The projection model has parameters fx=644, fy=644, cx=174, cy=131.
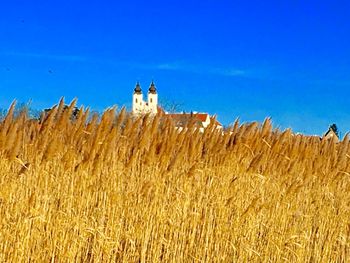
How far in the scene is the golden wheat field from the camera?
15.0ft

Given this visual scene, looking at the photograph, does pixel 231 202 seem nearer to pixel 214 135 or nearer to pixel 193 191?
pixel 193 191

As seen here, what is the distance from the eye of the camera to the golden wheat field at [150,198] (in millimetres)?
4574

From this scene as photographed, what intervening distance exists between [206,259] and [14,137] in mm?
1794

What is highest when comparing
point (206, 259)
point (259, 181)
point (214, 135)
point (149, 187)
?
point (214, 135)

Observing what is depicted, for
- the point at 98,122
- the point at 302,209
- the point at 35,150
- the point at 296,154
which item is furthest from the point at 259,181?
the point at 35,150

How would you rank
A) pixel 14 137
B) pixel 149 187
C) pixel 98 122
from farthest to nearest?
pixel 98 122
pixel 149 187
pixel 14 137

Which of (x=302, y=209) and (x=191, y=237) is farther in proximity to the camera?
(x=302, y=209)

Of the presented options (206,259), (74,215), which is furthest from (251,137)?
(74,215)

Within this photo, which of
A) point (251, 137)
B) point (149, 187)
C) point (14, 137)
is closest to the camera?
point (14, 137)

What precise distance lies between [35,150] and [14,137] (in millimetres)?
285

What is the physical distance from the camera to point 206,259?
203 inches

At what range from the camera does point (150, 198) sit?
5027 millimetres

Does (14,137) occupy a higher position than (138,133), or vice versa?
(138,133)

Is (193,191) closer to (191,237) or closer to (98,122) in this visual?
(191,237)
